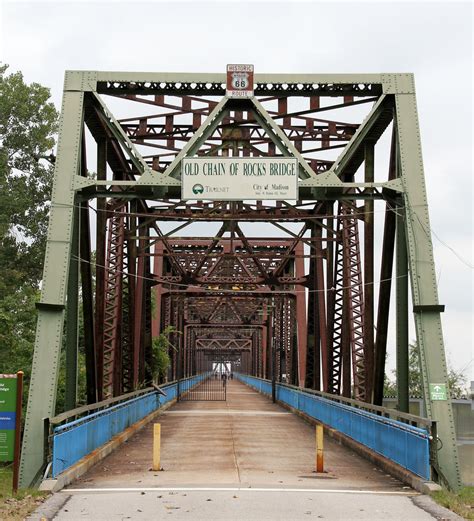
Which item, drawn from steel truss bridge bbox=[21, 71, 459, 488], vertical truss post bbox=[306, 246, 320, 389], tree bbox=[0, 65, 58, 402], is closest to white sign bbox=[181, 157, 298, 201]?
steel truss bridge bbox=[21, 71, 459, 488]

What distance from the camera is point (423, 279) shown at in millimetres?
15203

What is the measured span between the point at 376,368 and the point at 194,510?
888 centimetres

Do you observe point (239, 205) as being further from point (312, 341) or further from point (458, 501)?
point (458, 501)

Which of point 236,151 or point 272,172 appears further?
point 236,151

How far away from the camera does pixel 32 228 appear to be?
4403 centimetres

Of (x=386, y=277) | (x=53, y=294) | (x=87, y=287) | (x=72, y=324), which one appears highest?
(x=386, y=277)

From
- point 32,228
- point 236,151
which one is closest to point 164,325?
point 32,228

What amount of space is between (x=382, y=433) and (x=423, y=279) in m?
3.18

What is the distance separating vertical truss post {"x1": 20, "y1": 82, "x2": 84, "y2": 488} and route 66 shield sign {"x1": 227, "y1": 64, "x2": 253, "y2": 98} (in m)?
2.90

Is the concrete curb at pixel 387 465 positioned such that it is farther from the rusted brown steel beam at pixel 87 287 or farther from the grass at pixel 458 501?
the rusted brown steel beam at pixel 87 287

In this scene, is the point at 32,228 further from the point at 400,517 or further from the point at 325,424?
the point at 400,517

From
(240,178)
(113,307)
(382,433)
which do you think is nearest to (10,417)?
(240,178)

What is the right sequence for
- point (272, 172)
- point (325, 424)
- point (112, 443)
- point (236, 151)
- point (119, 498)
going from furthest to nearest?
point (325, 424) < point (236, 151) < point (112, 443) < point (272, 172) < point (119, 498)

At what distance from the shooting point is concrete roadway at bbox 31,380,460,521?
10.4 metres
